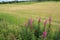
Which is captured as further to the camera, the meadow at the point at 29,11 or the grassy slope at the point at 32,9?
the grassy slope at the point at 32,9

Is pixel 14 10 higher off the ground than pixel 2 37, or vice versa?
pixel 2 37

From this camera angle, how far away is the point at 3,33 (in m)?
4.02

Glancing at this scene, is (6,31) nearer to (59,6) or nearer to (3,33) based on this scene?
(3,33)

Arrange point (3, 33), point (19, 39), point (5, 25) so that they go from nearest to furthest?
point (19, 39)
point (3, 33)
point (5, 25)

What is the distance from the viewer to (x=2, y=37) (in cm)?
379

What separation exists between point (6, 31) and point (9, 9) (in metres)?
3.10

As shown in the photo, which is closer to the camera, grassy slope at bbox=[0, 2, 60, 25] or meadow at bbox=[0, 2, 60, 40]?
meadow at bbox=[0, 2, 60, 40]

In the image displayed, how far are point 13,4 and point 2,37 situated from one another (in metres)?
3.88

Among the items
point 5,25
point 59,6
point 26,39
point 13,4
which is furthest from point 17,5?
point 26,39

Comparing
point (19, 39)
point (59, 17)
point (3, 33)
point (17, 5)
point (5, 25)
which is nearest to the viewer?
point (19, 39)

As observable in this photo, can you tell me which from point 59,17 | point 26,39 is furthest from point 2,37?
point 59,17

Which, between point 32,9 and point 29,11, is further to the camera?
point 32,9

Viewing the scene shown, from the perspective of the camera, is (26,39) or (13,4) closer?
(26,39)

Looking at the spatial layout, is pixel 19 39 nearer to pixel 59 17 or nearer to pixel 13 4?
pixel 59 17
